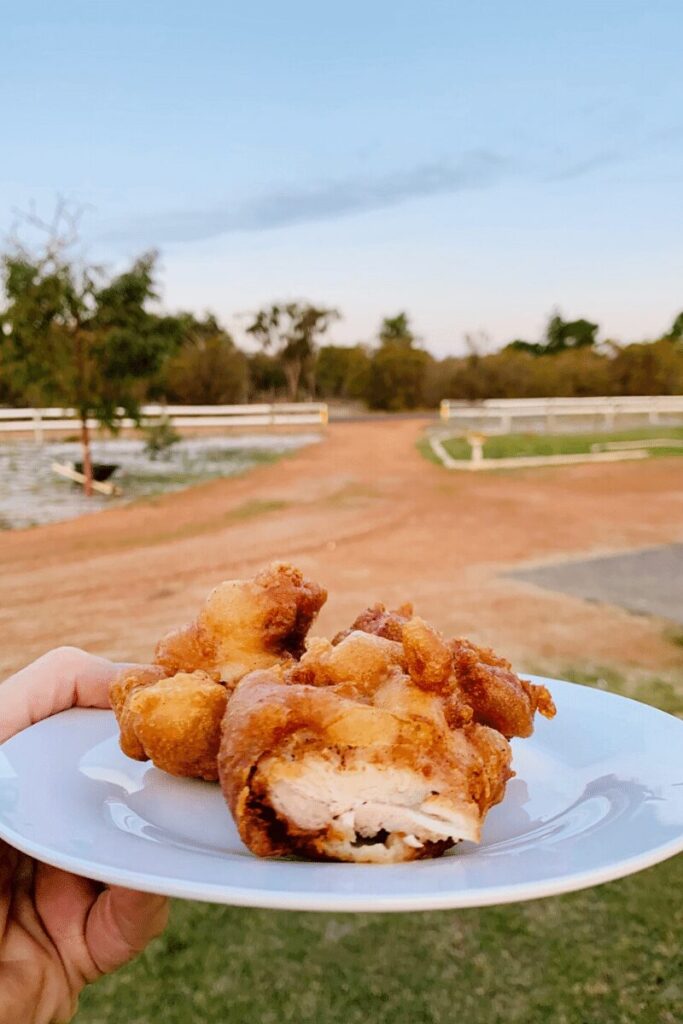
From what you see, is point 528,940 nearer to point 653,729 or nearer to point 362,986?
point 362,986

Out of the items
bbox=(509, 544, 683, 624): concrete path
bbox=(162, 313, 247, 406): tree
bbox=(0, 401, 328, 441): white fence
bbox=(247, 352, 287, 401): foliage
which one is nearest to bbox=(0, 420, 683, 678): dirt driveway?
bbox=(509, 544, 683, 624): concrete path

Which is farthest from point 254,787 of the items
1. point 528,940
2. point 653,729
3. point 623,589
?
point 623,589

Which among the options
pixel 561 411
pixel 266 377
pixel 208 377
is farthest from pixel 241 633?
pixel 266 377

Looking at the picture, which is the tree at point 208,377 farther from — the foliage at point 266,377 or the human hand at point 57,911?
the human hand at point 57,911

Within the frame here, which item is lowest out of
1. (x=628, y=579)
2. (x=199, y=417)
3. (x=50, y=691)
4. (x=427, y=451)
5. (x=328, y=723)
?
(x=427, y=451)

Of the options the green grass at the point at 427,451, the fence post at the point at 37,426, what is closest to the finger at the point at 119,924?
the green grass at the point at 427,451

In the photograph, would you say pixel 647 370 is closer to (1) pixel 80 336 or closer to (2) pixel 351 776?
(1) pixel 80 336
